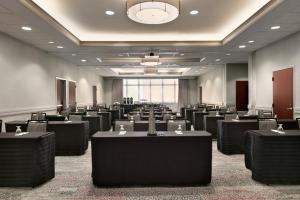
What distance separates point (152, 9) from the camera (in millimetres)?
4629

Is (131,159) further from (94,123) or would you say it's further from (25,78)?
(25,78)

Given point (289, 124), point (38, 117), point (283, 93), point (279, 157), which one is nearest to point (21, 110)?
point (38, 117)

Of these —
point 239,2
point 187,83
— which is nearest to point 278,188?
point 239,2

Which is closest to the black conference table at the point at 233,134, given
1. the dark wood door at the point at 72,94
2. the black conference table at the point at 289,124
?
the black conference table at the point at 289,124

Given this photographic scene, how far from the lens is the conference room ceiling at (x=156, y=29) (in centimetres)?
602

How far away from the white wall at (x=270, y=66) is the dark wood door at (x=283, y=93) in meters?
A: 0.20

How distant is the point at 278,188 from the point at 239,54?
807 centimetres

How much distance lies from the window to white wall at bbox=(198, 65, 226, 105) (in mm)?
4121

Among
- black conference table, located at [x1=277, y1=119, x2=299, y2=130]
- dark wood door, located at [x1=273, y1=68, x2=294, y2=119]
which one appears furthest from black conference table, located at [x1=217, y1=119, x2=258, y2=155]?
dark wood door, located at [x1=273, y1=68, x2=294, y2=119]

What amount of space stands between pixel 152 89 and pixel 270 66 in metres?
16.3

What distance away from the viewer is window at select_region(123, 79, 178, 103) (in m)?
25.1

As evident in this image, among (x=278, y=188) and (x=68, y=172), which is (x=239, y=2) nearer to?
(x=278, y=188)

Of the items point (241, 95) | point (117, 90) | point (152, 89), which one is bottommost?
point (241, 95)

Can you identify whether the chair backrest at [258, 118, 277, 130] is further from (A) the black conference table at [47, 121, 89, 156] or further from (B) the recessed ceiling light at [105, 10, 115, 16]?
(B) the recessed ceiling light at [105, 10, 115, 16]
